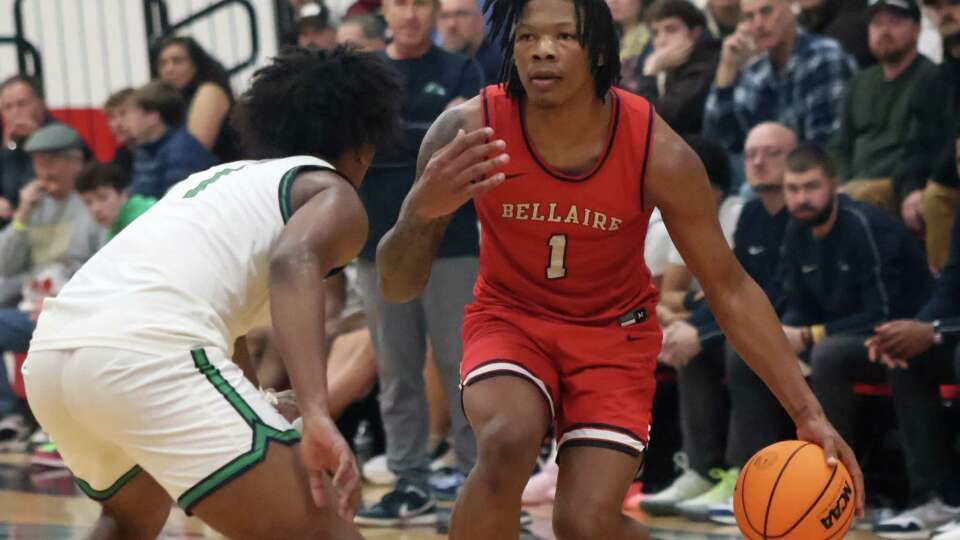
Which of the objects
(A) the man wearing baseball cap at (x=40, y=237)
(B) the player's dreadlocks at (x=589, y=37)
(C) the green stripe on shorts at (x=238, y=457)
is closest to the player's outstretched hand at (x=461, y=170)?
(B) the player's dreadlocks at (x=589, y=37)

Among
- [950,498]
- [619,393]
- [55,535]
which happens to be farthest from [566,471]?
[55,535]

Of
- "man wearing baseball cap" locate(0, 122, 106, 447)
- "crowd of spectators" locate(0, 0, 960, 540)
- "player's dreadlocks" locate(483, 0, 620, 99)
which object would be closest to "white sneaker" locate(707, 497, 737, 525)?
"crowd of spectators" locate(0, 0, 960, 540)

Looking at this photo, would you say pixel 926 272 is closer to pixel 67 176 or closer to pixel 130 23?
pixel 67 176

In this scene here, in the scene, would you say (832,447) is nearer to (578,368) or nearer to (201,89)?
(578,368)

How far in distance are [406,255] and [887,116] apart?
13.1 ft

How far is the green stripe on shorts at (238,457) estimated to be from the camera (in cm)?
382

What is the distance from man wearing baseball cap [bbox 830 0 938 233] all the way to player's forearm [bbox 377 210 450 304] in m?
3.60

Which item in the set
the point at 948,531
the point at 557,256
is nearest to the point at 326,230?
the point at 557,256

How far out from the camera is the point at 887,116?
7.96 m

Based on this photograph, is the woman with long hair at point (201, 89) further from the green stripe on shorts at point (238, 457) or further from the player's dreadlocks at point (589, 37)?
the green stripe on shorts at point (238, 457)

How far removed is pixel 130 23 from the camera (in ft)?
43.8

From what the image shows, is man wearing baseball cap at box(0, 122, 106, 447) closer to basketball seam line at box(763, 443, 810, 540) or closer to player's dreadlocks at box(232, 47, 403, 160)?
player's dreadlocks at box(232, 47, 403, 160)

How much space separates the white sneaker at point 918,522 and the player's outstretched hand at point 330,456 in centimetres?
356

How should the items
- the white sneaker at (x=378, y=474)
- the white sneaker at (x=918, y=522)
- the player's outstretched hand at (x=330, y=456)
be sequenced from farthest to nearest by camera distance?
the white sneaker at (x=378, y=474), the white sneaker at (x=918, y=522), the player's outstretched hand at (x=330, y=456)
